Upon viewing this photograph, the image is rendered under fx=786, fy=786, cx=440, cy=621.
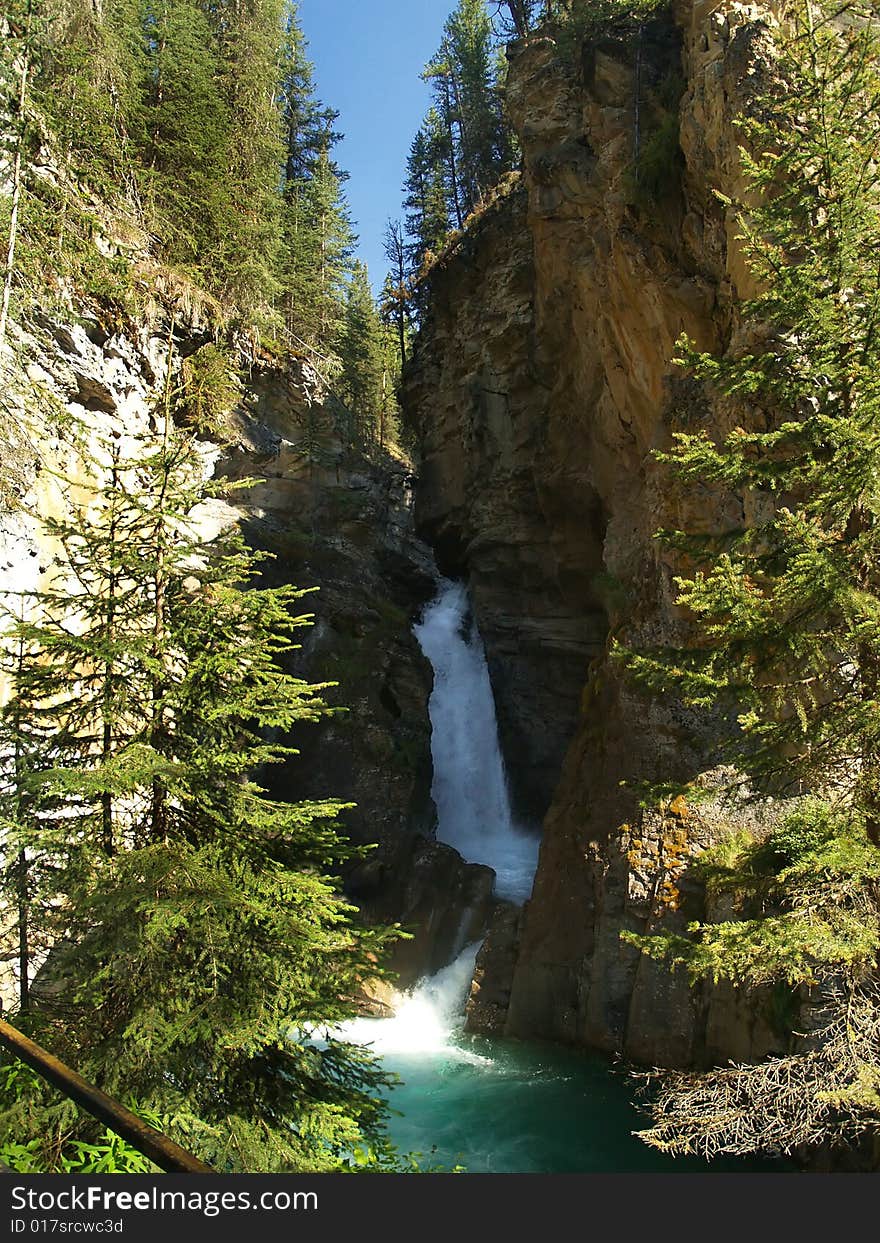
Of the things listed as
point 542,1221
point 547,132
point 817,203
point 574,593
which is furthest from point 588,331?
point 542,1221

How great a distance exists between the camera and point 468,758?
23.3 m

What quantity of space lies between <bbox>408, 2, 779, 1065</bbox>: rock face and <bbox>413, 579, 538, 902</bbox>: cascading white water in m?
0.71

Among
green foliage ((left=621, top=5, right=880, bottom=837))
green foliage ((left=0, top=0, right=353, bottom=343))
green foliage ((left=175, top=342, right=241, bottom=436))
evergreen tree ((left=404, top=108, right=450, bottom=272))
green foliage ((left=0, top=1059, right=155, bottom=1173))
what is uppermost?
evergreen tree ((left=404, top=108, right=450, bottom=272))

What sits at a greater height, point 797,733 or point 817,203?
point 817,203

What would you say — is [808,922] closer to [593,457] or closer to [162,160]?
[593,457]

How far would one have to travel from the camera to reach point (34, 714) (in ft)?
19.8

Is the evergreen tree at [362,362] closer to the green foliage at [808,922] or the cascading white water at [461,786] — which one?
the cascading white water at [461,786]

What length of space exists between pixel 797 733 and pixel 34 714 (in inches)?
249

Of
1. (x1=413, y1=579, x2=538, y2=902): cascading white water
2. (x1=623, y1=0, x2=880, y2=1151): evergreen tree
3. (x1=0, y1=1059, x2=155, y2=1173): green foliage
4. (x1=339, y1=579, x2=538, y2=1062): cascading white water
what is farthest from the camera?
(x1=413, y1=579, x2=538, y2=902): cascading white water

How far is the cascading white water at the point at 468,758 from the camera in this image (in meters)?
21.4

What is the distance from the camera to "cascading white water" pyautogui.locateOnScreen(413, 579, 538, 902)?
21.4 metres

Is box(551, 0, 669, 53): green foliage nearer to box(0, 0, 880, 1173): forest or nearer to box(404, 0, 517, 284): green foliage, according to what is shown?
box(0, 0, 880, 1173): forest

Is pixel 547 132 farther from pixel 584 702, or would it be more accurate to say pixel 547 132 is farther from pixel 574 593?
pixel 584 702

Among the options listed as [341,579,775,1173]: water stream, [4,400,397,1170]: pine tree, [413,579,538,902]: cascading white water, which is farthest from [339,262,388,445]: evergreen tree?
[4,400,397,1170]: pine tree
